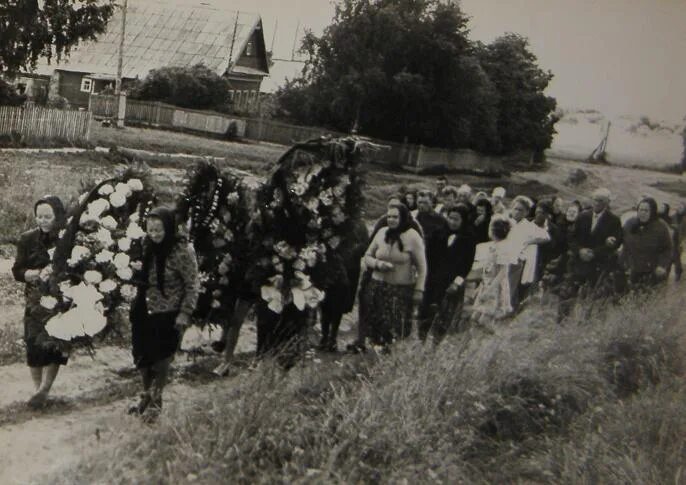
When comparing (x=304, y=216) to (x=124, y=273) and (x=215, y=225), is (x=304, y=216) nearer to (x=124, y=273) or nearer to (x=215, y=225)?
(x=215, y=225)

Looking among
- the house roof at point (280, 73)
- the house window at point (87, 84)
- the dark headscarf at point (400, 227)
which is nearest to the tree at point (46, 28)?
the house window at point (87, 84)

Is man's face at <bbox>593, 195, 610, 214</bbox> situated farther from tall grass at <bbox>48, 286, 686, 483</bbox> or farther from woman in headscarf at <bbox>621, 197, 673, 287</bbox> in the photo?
tall grass at <bbox>48, 286, 686, 483</bbox>

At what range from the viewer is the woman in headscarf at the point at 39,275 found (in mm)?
3537

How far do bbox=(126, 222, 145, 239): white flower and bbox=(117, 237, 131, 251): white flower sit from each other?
2 cm

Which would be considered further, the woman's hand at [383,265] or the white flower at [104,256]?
the woman's hand at [383,265]

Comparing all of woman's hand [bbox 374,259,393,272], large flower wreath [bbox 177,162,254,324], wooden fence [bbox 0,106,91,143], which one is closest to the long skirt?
woman's hand [bbox 374,259,393,272]

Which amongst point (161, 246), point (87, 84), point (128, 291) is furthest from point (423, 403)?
point (87, 84)

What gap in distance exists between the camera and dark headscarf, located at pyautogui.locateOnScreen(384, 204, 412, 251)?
14.3 feet

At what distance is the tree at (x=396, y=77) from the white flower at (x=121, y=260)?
3.69 feet

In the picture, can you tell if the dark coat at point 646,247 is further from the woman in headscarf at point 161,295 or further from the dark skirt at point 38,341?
the dark skirt at point 38,341

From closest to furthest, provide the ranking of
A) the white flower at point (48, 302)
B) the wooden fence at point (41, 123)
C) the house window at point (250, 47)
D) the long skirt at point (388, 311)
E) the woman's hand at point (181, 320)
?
1. the woman's hand at point (181, 320)
2. the white flower at point (48, 302)
3. the house window at point (250, 47)
4. the long skirt at point (388, 311)
5. the wooden fence at point (41, 123)

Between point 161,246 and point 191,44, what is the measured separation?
1.23 metres

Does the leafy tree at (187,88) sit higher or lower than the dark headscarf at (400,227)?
higher

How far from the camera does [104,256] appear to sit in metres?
3.67
